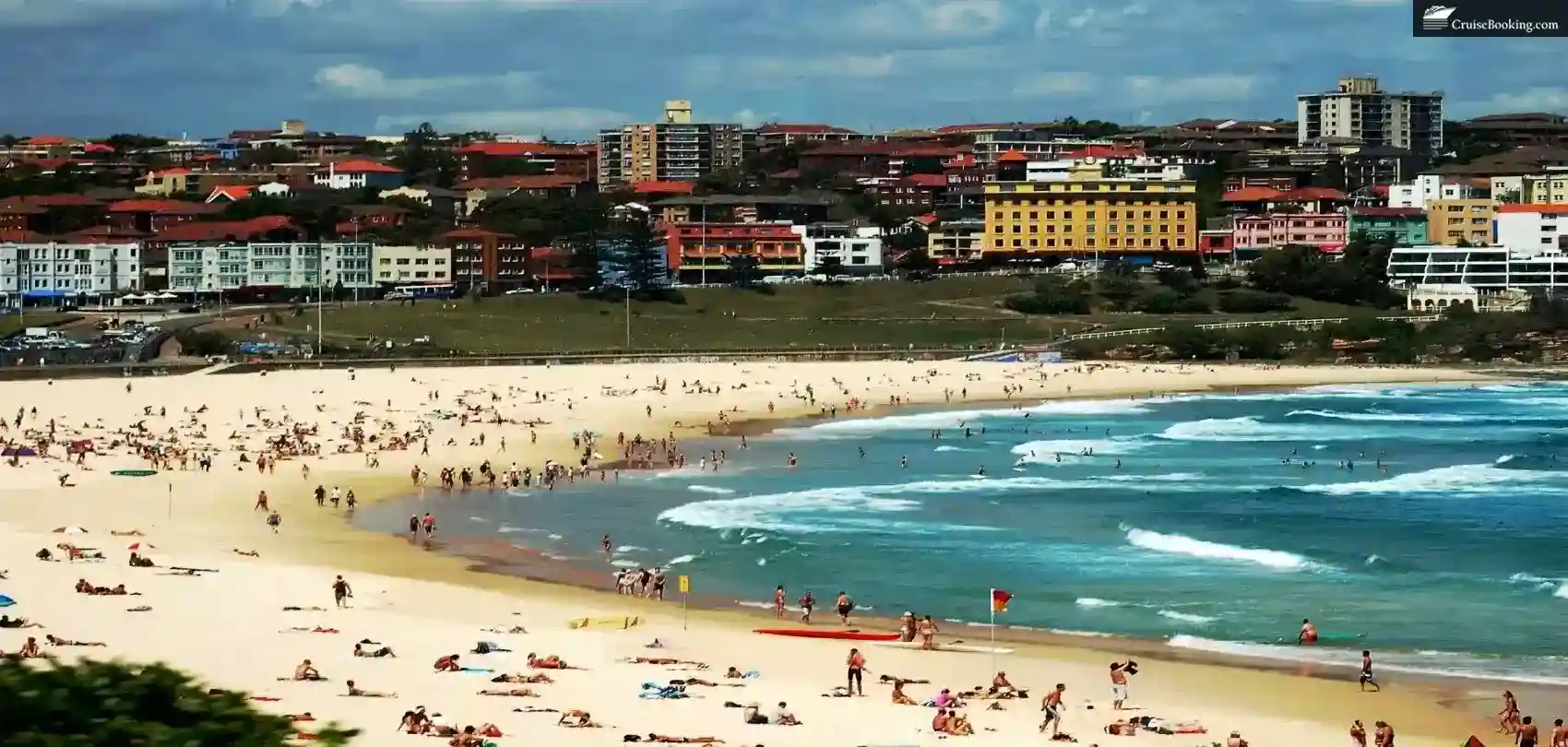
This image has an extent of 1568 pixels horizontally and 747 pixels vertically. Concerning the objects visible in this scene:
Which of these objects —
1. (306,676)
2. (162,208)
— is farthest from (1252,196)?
(306,676)

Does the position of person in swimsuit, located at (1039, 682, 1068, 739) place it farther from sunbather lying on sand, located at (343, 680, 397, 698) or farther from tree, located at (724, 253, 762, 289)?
tree, located at (724, 253, 762, 289)

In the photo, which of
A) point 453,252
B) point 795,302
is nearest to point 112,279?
point 453,252

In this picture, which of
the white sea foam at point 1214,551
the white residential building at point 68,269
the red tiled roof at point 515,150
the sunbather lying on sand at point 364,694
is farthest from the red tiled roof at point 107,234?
the sunbather lying on sand at point 364,694

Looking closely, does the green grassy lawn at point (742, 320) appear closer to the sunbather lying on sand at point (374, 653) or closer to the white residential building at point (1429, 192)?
the white residential building at point (1429, 192)

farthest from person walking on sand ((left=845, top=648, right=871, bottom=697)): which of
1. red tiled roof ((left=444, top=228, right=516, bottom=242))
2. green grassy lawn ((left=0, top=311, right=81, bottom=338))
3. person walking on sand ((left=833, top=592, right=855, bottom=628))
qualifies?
red tiled roof ((left=444, top=228, right=516, bottom=242))

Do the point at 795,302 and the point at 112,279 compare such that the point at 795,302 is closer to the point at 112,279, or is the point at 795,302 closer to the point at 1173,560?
A: the point at 112,279

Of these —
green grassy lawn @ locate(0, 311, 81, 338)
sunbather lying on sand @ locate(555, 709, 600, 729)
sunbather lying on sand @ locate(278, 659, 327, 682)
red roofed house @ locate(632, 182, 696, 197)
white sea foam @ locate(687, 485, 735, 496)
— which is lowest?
sunbather lying on sand @ locate(555, 709, 600, 729)
